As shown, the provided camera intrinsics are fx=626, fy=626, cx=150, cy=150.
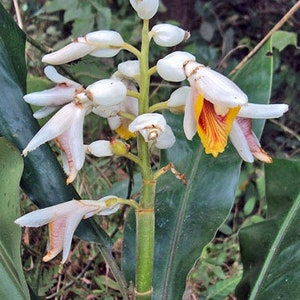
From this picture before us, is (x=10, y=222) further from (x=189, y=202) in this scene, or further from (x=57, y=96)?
(x=189, y=202)

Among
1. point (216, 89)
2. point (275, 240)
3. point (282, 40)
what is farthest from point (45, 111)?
point (282, 40)

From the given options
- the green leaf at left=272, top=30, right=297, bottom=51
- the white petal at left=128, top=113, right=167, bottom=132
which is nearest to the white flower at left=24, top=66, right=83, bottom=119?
the white petal at left=128, top=113, right=167, bottom=132

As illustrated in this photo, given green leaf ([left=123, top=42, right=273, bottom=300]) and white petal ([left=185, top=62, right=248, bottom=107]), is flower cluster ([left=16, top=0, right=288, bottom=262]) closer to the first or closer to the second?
white petal ([left=185, top=62, right=248, bottom=107])

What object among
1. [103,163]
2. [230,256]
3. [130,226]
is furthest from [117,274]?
[230,256]

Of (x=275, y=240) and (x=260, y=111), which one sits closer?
(x=260, y=111)

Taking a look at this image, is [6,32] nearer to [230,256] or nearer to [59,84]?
[59,84]

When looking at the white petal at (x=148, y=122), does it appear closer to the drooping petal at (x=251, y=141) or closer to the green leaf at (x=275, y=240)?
the drooping petal at (x=251, y=141)
